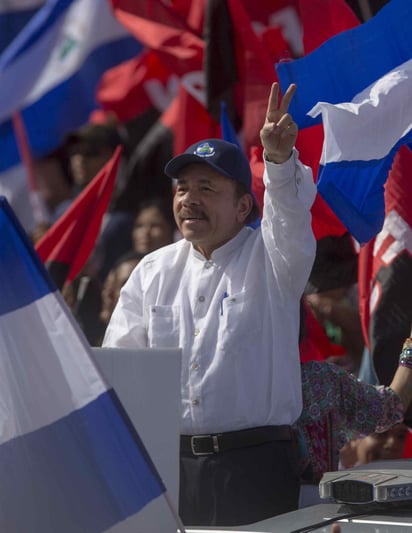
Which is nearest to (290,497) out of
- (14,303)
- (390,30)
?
(14,303)

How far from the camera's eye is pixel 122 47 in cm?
1135

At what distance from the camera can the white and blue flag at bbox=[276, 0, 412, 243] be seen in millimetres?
5074

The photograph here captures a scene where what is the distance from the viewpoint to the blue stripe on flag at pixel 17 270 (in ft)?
12.1

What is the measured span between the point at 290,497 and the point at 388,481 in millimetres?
796

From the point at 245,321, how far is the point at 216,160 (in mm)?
595

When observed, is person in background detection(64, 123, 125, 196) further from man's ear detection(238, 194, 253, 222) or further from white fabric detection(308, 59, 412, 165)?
man's ear detection(238, 194, 253, 222)

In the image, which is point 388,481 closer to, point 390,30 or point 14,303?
A: point 14,303

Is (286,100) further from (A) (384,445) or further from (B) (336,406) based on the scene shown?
(A) (384,445)

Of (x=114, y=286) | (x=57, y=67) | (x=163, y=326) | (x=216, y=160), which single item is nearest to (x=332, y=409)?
(x=163, y=326)

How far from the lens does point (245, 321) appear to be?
4.59 metres

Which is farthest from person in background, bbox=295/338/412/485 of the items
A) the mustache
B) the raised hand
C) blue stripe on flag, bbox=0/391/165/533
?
blue stripe on flag, bbox=0/391/165/533

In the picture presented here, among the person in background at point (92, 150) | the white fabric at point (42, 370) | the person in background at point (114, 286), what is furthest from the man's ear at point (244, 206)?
the person in background at point (92, 150)

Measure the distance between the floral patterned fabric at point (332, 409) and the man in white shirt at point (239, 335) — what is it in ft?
0.52

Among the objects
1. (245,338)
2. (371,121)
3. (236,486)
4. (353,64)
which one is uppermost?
(353,64)
